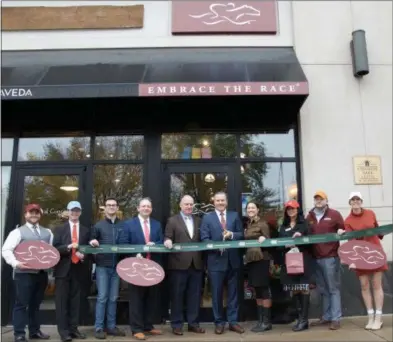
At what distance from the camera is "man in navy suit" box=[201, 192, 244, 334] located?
236 inches

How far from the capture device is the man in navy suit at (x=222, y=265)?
6.00 meters

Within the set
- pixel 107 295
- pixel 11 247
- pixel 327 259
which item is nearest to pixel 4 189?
pixel 11 247

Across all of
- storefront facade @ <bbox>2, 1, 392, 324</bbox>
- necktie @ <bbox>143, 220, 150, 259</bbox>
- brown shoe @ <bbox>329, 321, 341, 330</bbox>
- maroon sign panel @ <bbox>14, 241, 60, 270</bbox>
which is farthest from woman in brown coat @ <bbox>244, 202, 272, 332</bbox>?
maroon sign panel @ <bbox>14, 241, 60, 270</bbox>

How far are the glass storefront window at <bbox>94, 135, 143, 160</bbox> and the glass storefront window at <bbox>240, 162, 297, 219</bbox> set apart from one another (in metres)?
1.87

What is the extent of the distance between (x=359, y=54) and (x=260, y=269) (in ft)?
13.6

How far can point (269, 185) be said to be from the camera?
7.47 meters

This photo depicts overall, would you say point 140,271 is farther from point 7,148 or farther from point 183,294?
point 7,148

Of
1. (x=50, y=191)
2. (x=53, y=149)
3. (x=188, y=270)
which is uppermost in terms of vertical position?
(x=53, y=149)

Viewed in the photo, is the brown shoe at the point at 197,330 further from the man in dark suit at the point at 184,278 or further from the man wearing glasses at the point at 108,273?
the man wearing glasses at the point at 108,273

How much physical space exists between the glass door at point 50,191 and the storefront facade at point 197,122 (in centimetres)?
2

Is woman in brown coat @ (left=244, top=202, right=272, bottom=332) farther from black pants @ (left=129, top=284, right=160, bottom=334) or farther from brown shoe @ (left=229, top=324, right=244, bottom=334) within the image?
black pants @ (left=129, top=284, right=160, bottom=334)

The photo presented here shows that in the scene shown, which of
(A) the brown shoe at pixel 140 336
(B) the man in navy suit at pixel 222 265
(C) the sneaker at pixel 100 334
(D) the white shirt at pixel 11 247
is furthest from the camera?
(B) the man in navy suit at pixel 222 265

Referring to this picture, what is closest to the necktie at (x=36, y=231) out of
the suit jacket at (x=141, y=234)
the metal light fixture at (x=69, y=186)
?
the suit jacket at (x=141, y=234)

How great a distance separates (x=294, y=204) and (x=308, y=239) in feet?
1.67
